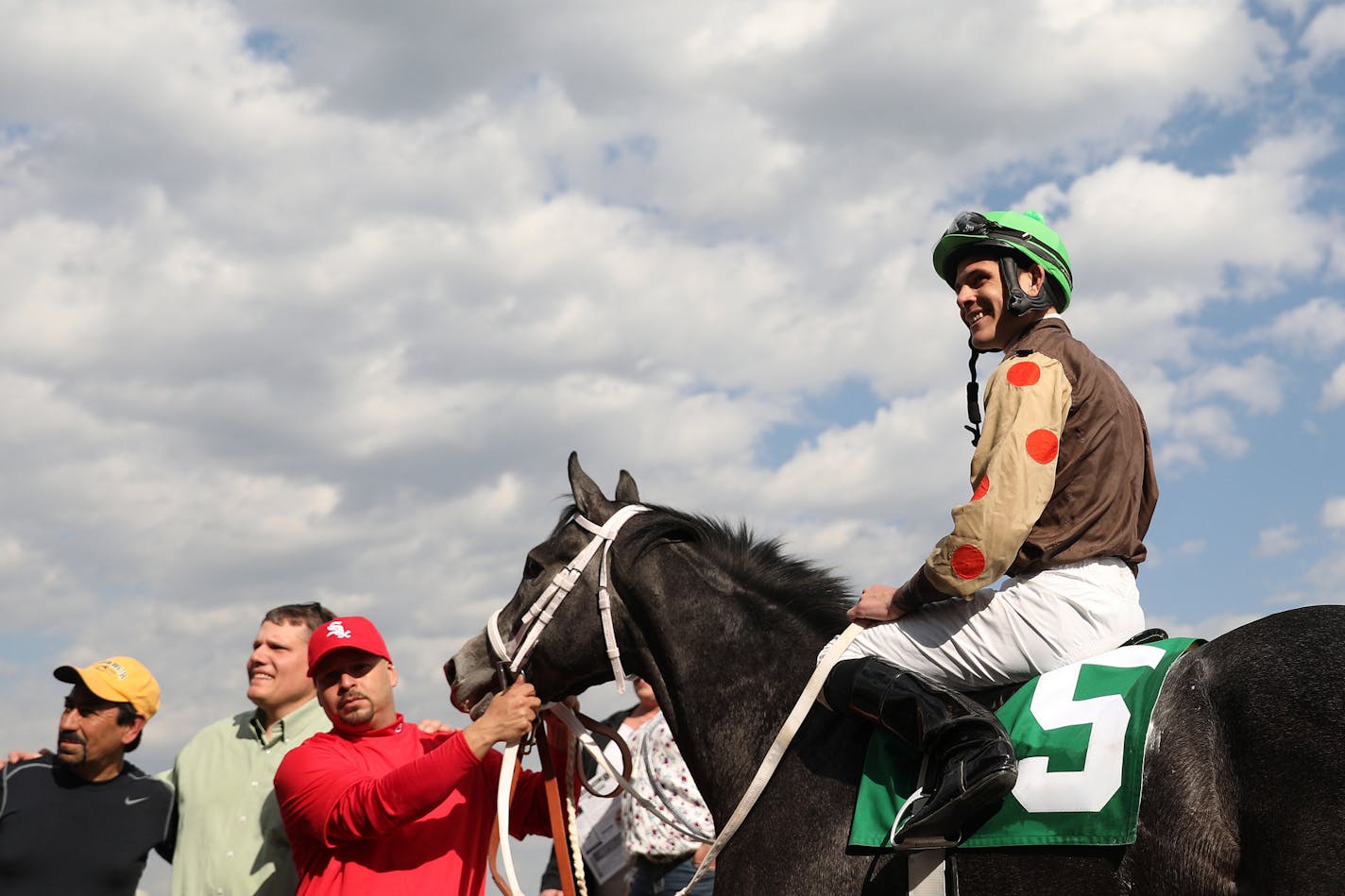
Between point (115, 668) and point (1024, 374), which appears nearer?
point (1024, 374)

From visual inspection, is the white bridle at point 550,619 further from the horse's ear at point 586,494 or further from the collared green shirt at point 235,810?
the collared green shirt at point 235,810

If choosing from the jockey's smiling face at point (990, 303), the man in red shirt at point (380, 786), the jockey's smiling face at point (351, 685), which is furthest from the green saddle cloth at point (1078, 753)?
the jockey's smiling face at point (351, 685)

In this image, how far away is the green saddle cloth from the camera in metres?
3.47

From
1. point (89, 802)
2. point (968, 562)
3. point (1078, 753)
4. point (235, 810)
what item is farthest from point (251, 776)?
point (1078, 753)

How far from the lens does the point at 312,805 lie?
4.74 metres

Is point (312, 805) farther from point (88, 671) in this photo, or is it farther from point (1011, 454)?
point (1011, 454)

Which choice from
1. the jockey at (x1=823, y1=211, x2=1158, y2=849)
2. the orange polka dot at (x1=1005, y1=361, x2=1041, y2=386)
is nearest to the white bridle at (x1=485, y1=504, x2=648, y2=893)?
the jockey at (x1=823, y1=211, x2=1158, y2=849)

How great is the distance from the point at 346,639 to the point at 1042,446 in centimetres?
276

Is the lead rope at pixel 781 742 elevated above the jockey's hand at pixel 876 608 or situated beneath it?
situated beneath

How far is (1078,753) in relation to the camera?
3609 millimetres

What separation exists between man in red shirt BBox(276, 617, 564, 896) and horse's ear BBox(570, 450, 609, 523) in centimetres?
74

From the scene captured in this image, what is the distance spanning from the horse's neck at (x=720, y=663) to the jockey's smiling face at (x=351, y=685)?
109cm

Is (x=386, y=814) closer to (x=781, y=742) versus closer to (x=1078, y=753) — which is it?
(x=781, y=742)

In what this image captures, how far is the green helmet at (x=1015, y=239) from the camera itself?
15.0 ft
